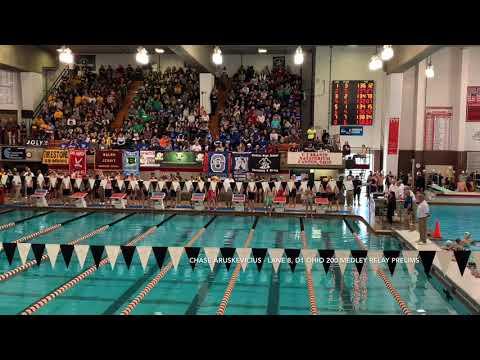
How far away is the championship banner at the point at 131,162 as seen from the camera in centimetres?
2030

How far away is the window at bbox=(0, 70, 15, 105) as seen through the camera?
78.7ft

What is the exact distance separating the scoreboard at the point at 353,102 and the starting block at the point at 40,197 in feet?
38.4

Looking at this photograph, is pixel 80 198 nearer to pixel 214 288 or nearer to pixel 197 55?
pixel 197 55

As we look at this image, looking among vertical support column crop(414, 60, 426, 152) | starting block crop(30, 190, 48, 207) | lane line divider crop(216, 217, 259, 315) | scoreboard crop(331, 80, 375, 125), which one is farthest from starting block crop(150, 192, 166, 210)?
vertical support column crop(414, 60, 426, 152)

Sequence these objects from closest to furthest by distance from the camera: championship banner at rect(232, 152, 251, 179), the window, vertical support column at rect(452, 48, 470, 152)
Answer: championship banner at rect(232, 152, 251, 179), vertical support column at rect(452, 48, 470, 152), the window

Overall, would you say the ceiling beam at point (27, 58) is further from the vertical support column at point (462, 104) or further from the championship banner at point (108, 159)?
the vertical support column at point (462, 104)

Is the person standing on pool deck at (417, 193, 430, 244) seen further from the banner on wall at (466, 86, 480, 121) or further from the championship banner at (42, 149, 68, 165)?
the championship banner at (42, 149, 68, 165)

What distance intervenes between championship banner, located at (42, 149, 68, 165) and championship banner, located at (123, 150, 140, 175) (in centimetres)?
233

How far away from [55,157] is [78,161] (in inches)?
40.5

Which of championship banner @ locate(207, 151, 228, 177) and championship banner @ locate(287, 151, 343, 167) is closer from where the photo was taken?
championship banner @ locate(287, 151, 343, 167)

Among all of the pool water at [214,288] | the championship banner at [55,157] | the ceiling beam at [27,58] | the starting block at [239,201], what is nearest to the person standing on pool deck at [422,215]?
the pool water at [214,288]
